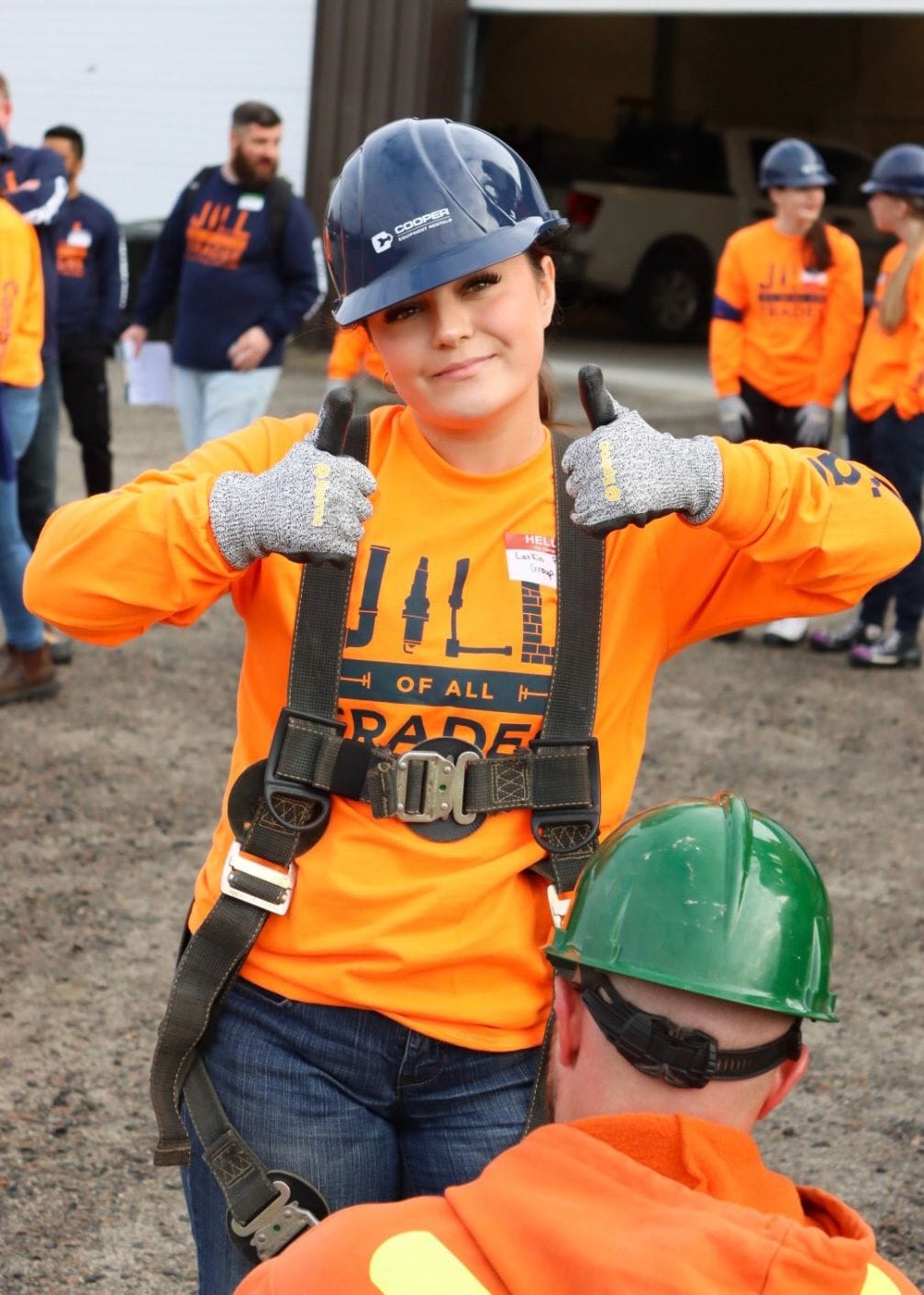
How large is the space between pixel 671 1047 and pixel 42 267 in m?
6.09

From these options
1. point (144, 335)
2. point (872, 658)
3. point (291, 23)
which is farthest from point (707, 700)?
point (291, 23)

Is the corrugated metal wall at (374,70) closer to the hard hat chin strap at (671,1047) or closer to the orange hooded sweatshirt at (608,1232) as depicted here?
the hard hat chin strap at (671,1047)

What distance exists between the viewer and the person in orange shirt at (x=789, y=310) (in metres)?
7.77

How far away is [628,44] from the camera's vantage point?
77.1 ft

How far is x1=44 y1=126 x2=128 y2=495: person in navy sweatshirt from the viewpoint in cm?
878

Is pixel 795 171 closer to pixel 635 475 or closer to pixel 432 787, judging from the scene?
pixel 635 475

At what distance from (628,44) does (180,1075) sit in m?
23.2

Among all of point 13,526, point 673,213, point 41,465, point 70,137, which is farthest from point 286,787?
point 673,213

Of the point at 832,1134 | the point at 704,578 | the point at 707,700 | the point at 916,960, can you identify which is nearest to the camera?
the point at 704,578

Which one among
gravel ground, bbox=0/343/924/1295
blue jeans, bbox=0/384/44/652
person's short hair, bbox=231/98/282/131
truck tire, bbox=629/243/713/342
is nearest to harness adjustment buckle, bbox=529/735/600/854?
gravel ground, bbox=0/343/924/1295

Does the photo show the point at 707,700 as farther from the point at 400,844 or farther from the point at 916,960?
the point at 400,844

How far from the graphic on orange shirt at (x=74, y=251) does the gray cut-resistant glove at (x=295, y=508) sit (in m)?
7.28

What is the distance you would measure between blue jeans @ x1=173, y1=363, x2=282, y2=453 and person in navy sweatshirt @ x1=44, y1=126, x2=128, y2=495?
978 mm

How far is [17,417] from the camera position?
6.79 metres
